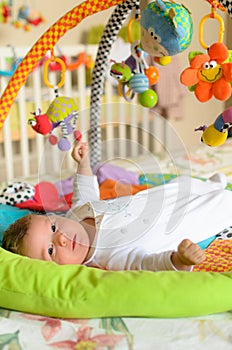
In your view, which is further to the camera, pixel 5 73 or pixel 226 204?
pixel 5 73

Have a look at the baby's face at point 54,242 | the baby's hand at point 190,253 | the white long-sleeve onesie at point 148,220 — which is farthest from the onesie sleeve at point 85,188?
the baby's hand at point 190,253

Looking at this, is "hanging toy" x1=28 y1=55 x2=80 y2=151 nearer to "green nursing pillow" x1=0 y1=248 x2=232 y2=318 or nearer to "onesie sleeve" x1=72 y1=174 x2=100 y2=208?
"onesie sleeve" x1=72 y1=174 x2=100 y2=208

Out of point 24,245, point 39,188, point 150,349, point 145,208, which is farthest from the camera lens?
point 39,188

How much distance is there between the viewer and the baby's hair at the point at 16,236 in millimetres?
1014

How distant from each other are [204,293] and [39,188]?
819 mm

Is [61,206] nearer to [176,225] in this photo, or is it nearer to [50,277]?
[176,225]

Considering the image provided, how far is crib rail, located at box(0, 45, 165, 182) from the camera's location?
78.2 inches

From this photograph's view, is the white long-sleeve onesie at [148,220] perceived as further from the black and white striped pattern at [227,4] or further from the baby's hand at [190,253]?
the black and white striped pattern at [227,4]

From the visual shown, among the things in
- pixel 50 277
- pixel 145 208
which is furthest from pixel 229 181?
pixel 50 277

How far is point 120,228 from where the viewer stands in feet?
3.50

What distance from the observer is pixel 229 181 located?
156 centimetres

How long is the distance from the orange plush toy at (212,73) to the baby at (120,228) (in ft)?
0.96

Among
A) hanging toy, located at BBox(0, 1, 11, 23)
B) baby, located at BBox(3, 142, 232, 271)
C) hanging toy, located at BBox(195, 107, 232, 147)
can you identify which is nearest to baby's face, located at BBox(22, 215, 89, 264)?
baby, located at BBox(3, 142, 232, 271)

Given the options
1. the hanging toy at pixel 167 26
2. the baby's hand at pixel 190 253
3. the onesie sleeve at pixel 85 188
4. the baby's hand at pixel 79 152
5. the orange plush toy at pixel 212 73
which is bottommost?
the baby's hand at pixel 190 253
